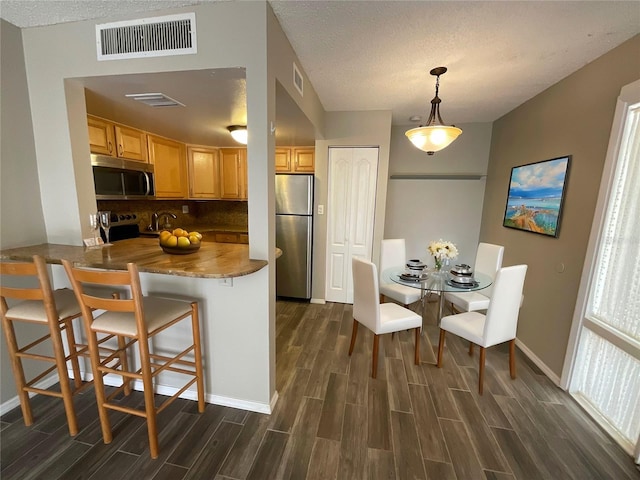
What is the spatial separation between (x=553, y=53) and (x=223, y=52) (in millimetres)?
2288

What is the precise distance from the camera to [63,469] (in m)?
1.37

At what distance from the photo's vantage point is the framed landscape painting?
7.29ft

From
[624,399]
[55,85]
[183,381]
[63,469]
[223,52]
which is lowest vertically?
[63,469]

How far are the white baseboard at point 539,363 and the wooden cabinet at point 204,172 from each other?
438cm

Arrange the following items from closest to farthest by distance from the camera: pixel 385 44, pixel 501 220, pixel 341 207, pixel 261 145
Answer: pixel 261 145
pixel 385 44
pixel 501 220
pixel 341 207

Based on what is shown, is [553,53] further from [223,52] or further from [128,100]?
[128,100]

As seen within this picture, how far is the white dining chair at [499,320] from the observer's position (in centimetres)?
189

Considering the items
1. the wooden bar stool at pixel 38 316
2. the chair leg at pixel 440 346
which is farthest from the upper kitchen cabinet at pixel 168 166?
the chair leg at pixel 440 346

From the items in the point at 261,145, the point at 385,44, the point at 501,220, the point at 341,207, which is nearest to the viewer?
the point at 261,145

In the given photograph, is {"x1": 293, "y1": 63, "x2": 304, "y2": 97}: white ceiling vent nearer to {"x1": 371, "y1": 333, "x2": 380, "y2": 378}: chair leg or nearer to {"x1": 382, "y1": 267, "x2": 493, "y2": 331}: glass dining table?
{"x1": 382, "y1": 267, "x2": 493, "y2": 331}: glass dining table

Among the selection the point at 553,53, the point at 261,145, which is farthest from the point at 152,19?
the point at 553,53

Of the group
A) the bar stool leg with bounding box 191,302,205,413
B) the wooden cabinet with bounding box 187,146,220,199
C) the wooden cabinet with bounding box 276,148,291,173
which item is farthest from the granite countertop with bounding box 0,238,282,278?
the wooden cabinet with bounding box 276,148,291,173

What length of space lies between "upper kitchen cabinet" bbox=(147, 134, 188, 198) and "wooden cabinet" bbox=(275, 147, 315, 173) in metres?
1.40

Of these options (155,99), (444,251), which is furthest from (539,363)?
(155,99)
